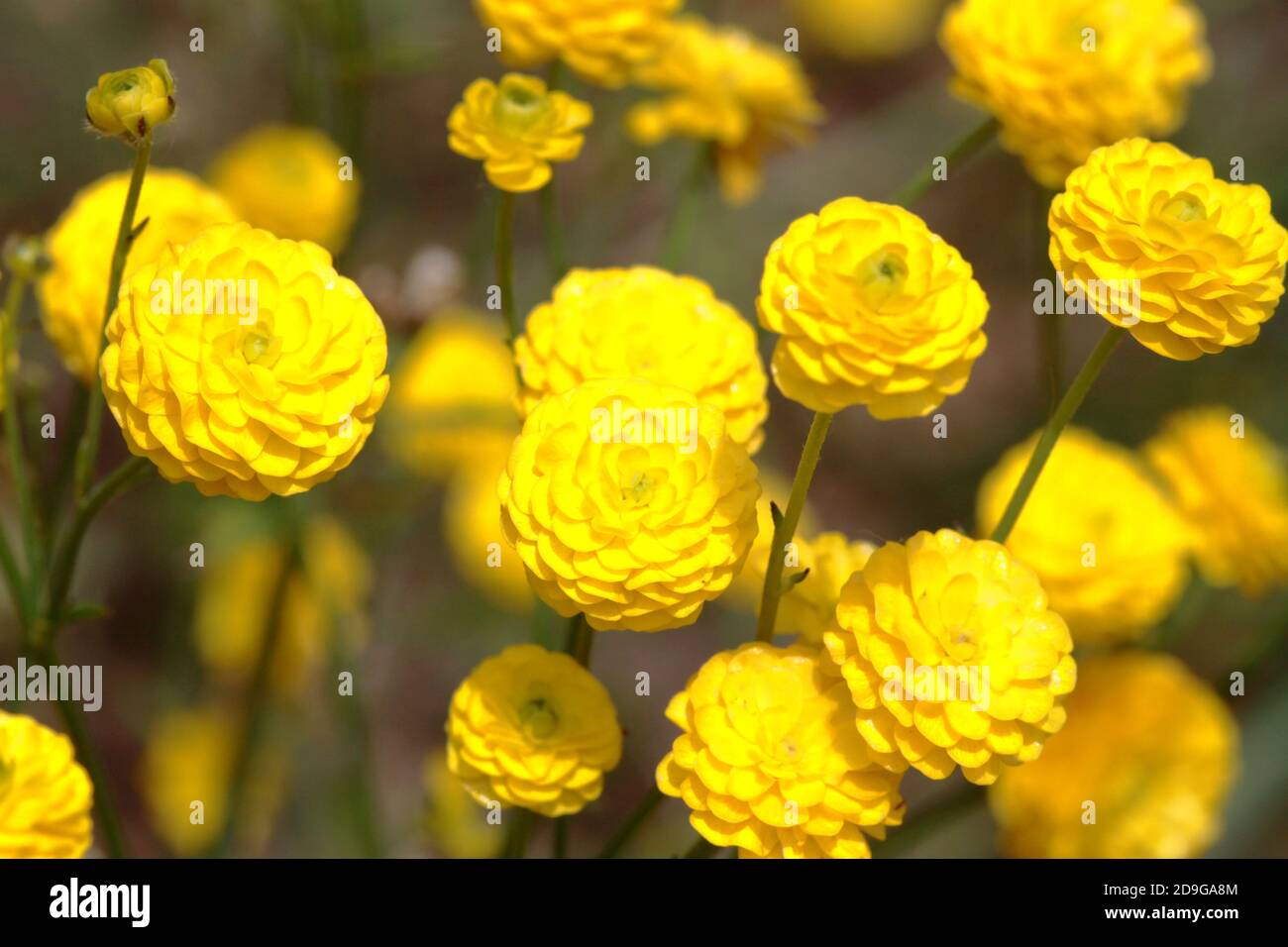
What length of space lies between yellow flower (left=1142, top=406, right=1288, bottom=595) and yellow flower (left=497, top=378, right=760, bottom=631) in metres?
0.94

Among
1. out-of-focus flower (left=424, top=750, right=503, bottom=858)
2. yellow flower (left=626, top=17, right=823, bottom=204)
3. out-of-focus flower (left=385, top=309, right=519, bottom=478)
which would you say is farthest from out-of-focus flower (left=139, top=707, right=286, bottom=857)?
yellow flower (left=626, top=17, right=823, bottom=204)

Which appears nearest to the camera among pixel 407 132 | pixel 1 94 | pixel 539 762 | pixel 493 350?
pixel 539 762

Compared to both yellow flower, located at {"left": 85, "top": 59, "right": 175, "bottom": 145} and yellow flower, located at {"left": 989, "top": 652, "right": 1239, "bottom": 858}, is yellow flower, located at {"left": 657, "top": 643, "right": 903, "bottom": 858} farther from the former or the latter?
yellow flower, located at {"left": 989, "top": 652, "right": 1239, "bottom": 858}

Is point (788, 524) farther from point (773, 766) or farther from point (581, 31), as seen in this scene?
point (581, 31)

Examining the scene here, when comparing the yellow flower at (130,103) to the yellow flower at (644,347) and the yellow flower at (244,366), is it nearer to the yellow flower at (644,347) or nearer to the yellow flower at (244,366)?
the yellow flower at (244,366)

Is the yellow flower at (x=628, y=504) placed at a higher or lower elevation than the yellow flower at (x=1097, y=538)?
higher

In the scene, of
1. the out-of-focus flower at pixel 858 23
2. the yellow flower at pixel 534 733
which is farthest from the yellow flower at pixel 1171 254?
the out-of-focus flower at pixel 858 23

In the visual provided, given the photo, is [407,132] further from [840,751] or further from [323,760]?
[840,751]

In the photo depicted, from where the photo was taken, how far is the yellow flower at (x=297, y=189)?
1.73m

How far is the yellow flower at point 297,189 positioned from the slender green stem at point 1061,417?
1.03m

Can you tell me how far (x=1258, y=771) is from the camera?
2.13 m

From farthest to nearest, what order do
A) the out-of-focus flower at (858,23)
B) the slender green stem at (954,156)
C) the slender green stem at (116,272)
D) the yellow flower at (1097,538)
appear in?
the out-of-focus flower at (858,23) < the yellow flower at (1097,538) < the slender green stem at (954,156) < the slender green stem at (116,272)
